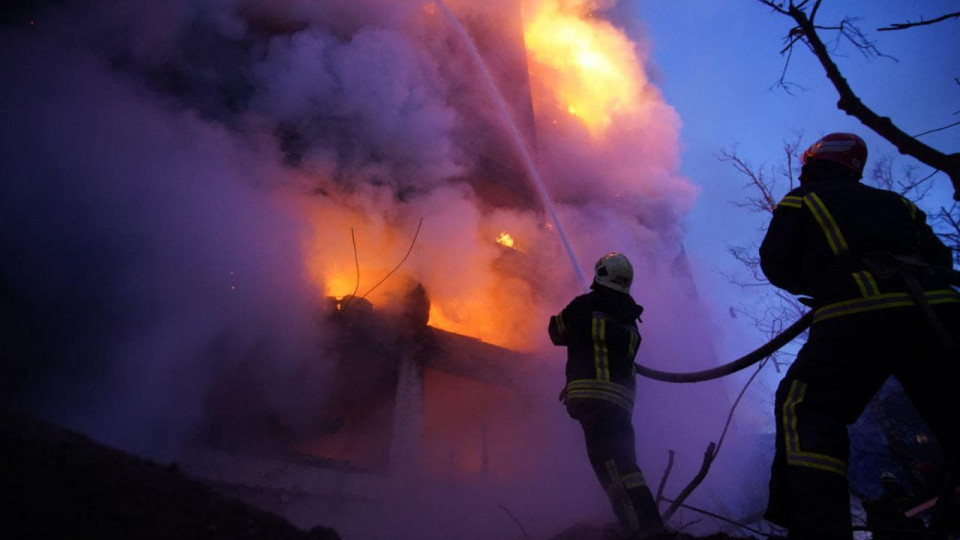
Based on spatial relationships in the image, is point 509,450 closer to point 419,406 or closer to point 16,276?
point 419,406

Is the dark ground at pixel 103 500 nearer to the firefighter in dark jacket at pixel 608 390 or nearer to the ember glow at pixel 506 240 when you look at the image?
the firefighter in dark jacket at pixel 608 390

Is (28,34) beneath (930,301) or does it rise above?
above

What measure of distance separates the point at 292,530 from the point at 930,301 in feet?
8.27

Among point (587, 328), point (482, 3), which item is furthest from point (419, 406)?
point (482, 3)

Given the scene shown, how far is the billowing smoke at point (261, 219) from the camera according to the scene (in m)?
4.72

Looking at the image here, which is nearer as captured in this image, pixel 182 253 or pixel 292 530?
pixel 292 530

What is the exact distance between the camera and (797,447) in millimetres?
1732

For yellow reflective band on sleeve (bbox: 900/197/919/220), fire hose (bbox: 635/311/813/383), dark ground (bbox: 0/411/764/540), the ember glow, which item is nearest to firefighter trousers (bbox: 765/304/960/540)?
fire hose (bbox: 635/311/813/383)

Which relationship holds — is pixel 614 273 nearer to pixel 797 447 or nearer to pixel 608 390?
pixel 608 390

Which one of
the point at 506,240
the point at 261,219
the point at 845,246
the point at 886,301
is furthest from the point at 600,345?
the point at 506,240

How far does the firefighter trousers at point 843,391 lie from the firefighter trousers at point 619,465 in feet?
3.03

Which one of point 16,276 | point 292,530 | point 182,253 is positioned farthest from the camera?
point 182,253

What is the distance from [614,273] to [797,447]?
79.5 inches

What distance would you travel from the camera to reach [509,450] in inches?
290
